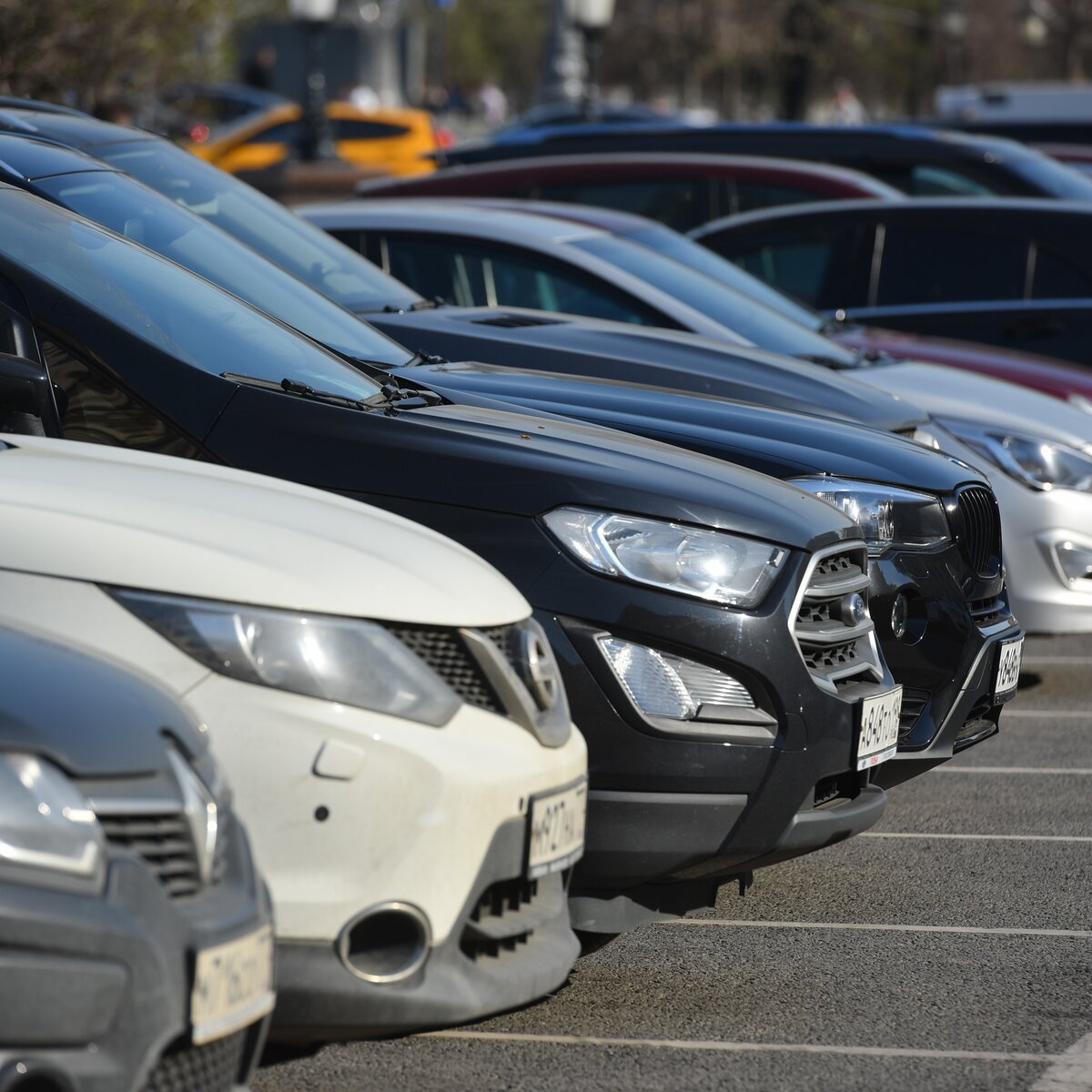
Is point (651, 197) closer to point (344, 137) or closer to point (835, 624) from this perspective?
point (835, 624)

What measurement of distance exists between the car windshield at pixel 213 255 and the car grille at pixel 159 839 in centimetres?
287

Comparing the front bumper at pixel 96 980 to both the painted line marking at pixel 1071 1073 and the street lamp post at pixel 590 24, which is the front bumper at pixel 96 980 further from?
the street lamp post at pixel 590 24

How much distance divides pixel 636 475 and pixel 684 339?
2.87 m

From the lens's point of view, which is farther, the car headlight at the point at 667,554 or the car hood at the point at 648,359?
the car hood at the point at 648,359

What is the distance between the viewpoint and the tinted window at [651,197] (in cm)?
1170

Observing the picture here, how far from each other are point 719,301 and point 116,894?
5.91 m

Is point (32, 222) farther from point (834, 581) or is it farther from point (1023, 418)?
point (1023, 418)

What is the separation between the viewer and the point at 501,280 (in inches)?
317

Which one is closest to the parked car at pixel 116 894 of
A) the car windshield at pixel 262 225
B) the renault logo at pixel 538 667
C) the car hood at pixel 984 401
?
the renault logo at pixel 538 667

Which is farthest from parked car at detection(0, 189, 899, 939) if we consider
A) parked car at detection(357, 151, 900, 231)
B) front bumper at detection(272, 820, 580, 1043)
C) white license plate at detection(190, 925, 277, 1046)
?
parked car at detection(357, 151, 900, 231)

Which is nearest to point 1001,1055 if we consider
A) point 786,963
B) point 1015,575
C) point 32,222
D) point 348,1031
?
point 786,963

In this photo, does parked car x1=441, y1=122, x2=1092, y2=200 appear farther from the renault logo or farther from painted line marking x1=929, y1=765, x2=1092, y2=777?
the renault logo

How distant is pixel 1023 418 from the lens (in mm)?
7504

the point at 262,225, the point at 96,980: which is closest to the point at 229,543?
the point at 96,980
